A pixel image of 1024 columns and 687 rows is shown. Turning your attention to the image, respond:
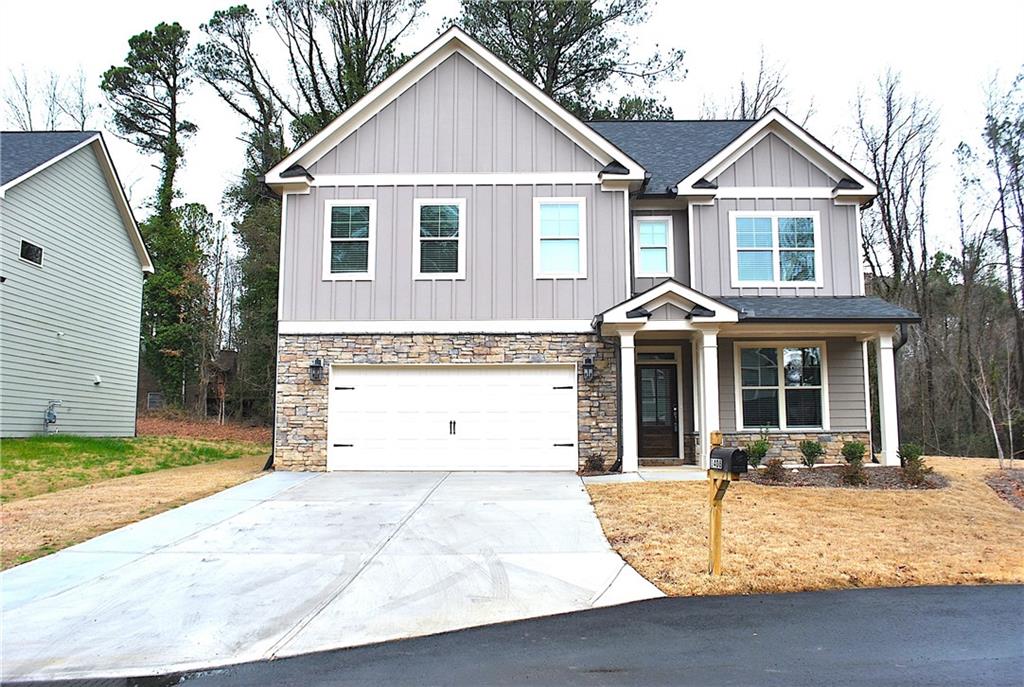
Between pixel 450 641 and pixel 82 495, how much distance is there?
798cm

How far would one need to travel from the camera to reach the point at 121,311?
19828 mm

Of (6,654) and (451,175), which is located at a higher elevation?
(451,175)

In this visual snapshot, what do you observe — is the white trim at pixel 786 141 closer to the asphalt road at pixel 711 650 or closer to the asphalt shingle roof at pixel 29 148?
the asphalt road at pixel 711 650

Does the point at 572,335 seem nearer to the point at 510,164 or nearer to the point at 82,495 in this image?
the point at 510,164

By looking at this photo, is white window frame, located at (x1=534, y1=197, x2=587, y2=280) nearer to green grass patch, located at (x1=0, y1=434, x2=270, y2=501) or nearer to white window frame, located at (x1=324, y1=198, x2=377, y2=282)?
white window frame, located at (x1=324, y1=198, x2=377, y2=282)

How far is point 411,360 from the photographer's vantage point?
1344 cm

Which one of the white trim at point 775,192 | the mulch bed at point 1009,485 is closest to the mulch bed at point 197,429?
the white trim at point 775,192

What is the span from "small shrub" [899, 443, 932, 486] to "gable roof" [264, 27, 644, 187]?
6.31 metres

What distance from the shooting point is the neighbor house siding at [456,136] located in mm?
13906

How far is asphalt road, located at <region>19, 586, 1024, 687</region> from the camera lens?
4.39 metres

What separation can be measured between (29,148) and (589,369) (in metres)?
13.8

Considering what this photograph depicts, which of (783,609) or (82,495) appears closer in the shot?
(783,609)

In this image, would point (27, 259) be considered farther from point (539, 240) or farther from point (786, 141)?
point (786, 141)

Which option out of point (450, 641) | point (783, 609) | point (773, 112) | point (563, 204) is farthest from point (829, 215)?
point (450, 641)
